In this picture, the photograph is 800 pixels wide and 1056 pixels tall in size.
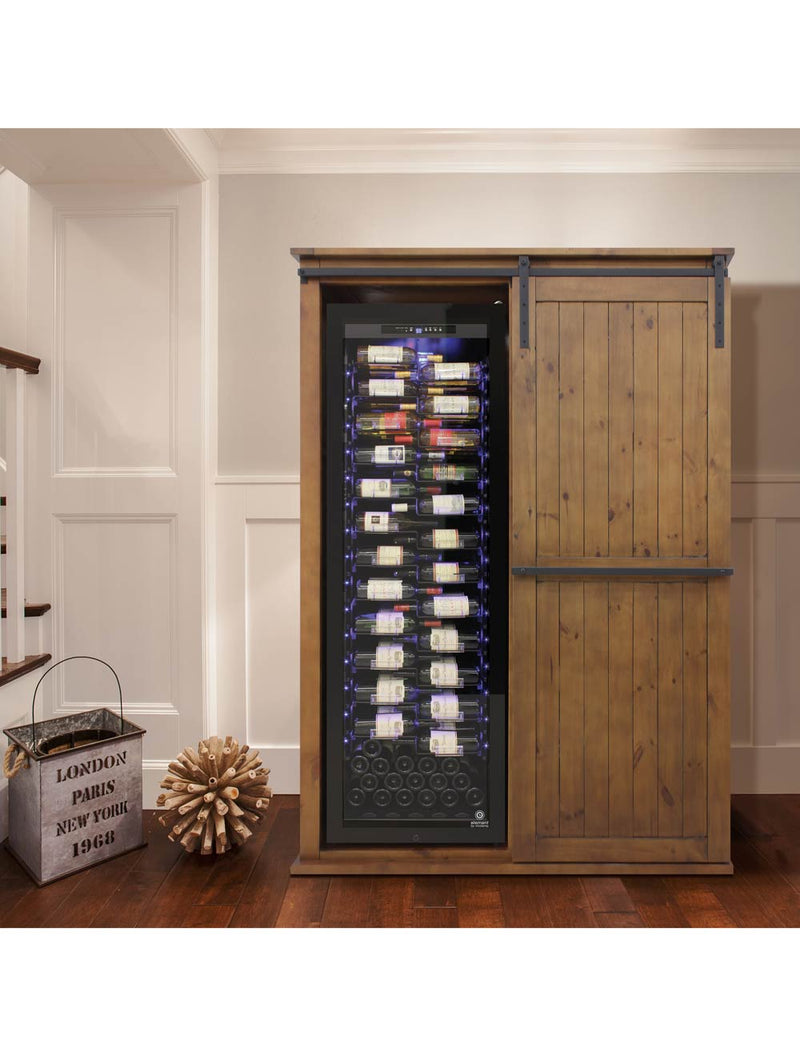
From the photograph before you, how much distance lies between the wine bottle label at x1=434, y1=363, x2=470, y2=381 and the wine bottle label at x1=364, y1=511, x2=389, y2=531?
20.3 inches

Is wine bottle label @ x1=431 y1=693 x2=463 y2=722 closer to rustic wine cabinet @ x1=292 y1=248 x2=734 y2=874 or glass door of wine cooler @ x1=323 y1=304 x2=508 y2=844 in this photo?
glass door of wine cooler @ x1=323 y1=304 x2=508 y2=844

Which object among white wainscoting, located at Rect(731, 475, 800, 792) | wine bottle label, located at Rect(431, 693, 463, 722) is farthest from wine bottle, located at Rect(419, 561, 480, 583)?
white wainscoting, located at Rect(731, 475, 800, 792)

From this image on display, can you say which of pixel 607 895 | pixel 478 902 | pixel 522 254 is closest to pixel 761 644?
pixel 607 895

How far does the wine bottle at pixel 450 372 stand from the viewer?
95.9 inches

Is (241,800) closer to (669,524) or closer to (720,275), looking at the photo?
(669,524)

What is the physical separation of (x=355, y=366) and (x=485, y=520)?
27.9 inches

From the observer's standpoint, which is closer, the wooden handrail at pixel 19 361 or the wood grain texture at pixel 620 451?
the wood grain texture at pixel 620 451

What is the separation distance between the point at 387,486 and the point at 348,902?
135 cm

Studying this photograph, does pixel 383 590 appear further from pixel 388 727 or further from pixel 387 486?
pixel 388 727

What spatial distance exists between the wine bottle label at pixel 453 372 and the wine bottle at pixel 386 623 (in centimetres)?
84

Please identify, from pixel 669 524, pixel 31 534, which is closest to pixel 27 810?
pixel 31 534

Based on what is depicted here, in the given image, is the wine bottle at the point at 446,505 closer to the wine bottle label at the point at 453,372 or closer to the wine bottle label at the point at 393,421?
the wine bottle label at the point at 393,421

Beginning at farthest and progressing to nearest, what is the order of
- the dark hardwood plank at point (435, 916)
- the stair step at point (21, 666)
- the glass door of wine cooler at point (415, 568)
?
the stair step at point (21, 666), the glass door of wine cooler at point (415, 568), the dark hardwood plank at point (435, 916)

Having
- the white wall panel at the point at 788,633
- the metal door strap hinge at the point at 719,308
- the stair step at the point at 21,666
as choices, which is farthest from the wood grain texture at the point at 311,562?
the white wall panel at the point at 788,633
